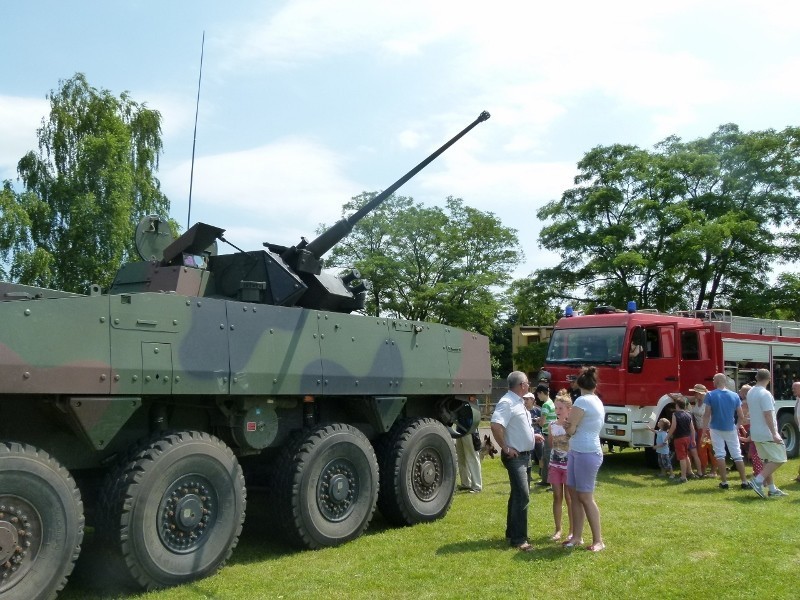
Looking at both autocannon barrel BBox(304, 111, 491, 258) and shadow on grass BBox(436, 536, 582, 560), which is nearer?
shadow on grass BBox(436, 536, 582, 560)

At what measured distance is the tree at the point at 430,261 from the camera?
100 feet

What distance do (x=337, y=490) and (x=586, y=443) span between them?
2310 millimetres

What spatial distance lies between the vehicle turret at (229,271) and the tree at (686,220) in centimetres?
1864

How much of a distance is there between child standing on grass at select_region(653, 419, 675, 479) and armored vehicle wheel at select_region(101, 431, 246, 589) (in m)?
8.32

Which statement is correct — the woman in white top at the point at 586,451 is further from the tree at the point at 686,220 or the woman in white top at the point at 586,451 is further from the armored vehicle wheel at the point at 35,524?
the tree at the point at 686,220

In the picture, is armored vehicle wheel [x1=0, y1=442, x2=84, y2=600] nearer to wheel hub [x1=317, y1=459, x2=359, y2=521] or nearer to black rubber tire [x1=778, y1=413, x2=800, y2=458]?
wheel hub [x1=317, y1=459, x2=359, y2=521]

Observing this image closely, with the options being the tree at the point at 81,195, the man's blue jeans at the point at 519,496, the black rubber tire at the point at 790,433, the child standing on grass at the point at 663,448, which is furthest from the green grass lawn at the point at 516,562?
the tree at the point at 81,195

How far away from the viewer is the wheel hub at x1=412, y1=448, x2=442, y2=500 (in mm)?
8891

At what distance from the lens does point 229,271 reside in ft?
26.7

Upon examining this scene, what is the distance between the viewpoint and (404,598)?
608 centimetres

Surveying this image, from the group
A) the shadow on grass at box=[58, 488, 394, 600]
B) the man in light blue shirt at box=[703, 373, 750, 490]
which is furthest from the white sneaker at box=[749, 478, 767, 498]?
the shadow on grass at box=[58, 488, 394, 600]

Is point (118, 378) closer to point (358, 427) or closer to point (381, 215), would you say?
point (358, 427)

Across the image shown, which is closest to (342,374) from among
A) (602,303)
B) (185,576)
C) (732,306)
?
(185,576)

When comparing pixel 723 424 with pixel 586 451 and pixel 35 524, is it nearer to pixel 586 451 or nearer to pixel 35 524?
pixel 586 451
